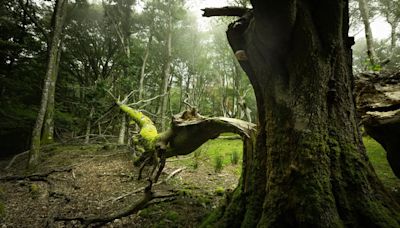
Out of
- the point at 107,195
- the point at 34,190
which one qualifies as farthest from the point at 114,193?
the point at 34,190

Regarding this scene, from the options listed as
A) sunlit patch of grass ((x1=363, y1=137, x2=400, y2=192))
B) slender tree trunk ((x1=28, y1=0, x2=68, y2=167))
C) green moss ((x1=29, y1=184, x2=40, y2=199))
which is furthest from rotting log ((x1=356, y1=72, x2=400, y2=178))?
slender tree trunk ((x1=28, y1=0, x2=68, y2=167))

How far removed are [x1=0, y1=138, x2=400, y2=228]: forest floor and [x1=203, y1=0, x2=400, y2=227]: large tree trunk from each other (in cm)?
181

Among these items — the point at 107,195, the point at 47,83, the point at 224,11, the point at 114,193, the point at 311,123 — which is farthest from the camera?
the point at 47,83

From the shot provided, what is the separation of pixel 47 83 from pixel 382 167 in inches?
455

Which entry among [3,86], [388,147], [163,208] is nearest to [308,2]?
[388,147]

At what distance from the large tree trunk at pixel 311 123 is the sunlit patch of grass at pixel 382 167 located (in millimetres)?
2608

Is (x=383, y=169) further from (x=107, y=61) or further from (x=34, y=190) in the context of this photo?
(x=107, y=61)

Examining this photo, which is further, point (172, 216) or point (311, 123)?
point (172, 216)

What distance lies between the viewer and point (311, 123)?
1.92m

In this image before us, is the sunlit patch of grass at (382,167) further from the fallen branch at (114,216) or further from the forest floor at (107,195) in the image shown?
the fallen branch at (114,216)

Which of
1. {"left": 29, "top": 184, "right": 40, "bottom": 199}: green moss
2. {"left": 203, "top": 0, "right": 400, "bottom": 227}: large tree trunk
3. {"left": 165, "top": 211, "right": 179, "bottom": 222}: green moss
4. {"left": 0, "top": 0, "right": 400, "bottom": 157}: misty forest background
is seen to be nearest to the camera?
{"left": 203, "top": 0, "right": 400, "bottom": 227}: large tree trunk

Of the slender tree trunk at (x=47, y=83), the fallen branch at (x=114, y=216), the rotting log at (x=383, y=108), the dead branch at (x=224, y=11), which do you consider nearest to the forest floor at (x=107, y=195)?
the fallen branch at (x=114, y=216)

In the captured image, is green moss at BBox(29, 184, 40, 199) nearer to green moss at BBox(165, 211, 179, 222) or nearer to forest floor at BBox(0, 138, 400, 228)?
forest floor at BBox(0, 138, 400, 228)

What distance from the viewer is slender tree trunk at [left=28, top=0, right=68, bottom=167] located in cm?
782
